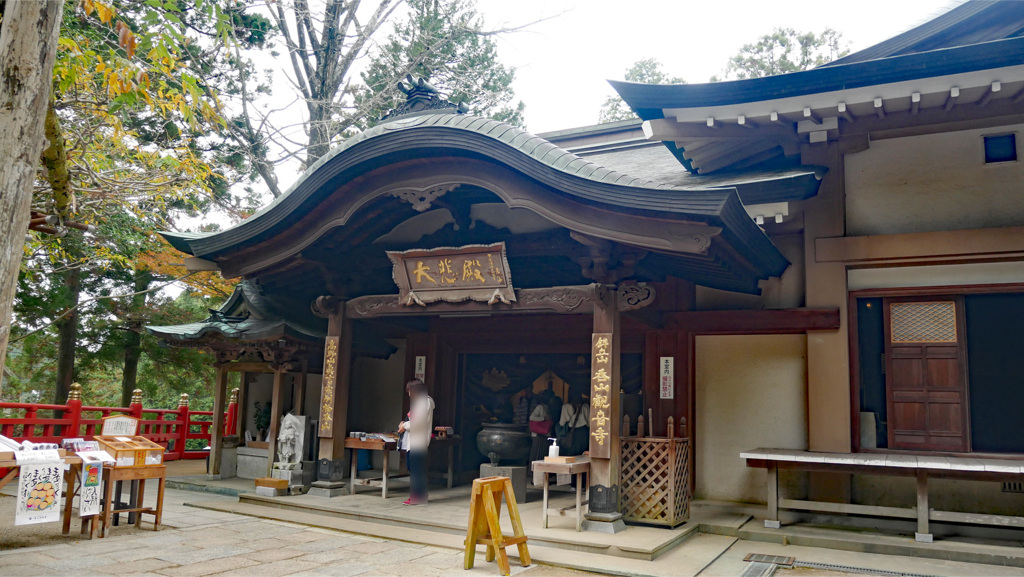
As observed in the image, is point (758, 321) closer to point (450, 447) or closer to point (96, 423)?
point (450, 447)

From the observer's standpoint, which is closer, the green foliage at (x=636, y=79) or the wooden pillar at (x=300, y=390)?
the wooden pillar at (x=300, y=390)

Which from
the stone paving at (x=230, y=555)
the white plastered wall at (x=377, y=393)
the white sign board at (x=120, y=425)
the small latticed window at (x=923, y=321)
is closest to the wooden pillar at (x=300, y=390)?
the white plastered wall at (x=377, y=393)

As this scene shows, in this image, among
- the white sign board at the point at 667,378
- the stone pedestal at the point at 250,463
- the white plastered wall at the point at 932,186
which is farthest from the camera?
the stone pedestal at the point at 250,463

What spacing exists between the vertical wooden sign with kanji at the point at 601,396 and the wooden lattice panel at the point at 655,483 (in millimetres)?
652

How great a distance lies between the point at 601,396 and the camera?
7238mm

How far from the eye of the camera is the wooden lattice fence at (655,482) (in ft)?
24.1

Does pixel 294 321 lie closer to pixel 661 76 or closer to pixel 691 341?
pixel 691 341

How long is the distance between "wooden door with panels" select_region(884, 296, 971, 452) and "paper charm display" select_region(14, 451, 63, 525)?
8.92 metres

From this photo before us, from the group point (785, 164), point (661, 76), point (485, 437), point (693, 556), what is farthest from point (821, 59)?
point (693, 556)

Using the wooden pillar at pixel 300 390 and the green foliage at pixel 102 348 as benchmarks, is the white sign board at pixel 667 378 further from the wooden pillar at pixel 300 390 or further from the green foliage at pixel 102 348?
the green foliage at pixel 102 348

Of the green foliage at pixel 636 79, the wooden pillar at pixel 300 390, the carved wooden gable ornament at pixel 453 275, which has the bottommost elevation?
the wooden pillar at pixel 300 390

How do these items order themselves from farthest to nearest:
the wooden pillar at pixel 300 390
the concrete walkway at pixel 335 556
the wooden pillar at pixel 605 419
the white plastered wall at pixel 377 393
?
the white plastered wall at pixel 377 393 → the wooden pillar at pixel 300 390 → the wooden pillar at pixel 605 419 → the concrete walkway at pixel 335 556

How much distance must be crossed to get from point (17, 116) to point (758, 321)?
305 inches

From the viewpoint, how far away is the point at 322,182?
→ 7945 millimetres
